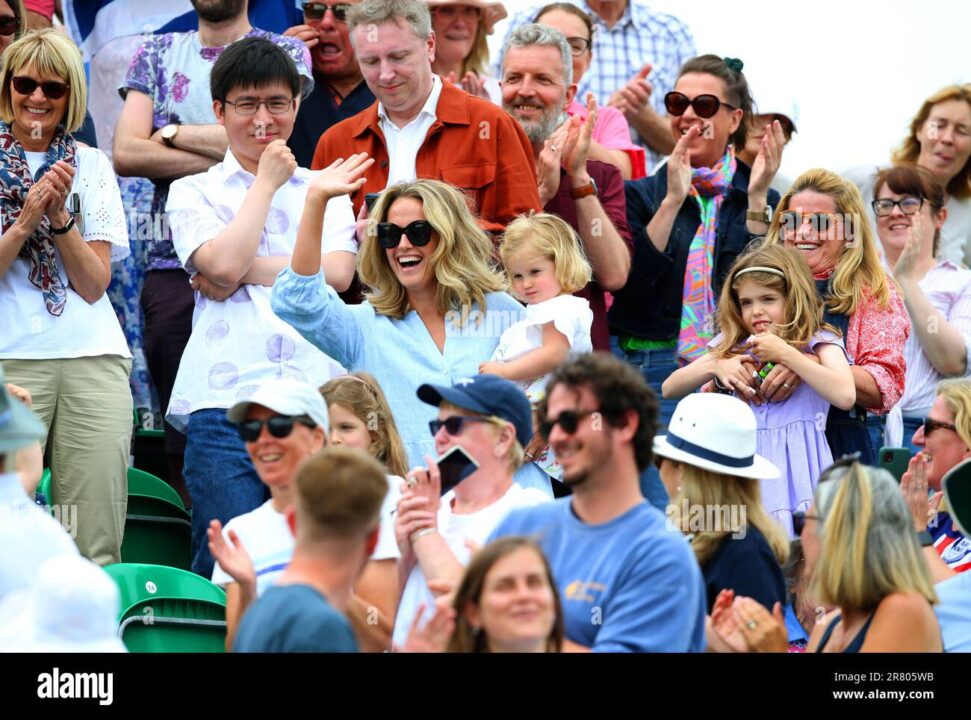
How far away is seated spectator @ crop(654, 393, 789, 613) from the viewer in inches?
203

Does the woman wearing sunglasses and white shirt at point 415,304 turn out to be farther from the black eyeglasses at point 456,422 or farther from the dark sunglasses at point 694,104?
the dark sunglasses at point 694,104

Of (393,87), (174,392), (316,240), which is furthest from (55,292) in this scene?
(393,87)

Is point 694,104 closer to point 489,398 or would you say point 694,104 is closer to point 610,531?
point 489,398

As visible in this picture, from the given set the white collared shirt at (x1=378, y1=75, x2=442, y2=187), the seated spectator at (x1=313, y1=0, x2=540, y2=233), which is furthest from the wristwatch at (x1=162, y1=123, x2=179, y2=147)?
the white collared shirt at (x1=378, y1=75, x2=442, y2=187)

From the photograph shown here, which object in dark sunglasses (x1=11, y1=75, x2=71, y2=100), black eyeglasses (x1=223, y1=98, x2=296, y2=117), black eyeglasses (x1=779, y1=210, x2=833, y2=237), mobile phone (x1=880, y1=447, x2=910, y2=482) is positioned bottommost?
mobile phone (x1=880, y1=447, x2=910, y2=482)

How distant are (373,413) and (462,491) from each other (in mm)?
769

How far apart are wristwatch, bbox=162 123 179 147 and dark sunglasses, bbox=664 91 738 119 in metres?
2.31

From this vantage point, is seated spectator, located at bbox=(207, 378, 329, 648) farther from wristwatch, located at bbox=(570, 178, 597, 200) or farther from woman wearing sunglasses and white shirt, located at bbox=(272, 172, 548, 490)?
wristwatch, located at bbox=(570, 178, 597, 200)

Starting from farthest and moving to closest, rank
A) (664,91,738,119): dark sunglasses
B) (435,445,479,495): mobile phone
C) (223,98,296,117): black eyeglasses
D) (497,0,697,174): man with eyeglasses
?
(497,0,697,174): man with eyeglasses, (664,91,738,119): dark sunglasses, (223,98,296,117): black eyeglasses, (435,445,479,495): mobile phone

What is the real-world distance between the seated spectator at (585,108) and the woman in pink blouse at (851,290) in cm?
141

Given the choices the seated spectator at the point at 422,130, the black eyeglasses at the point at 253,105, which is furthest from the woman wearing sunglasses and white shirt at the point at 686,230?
the black eyeglasses at the point at 253,105
